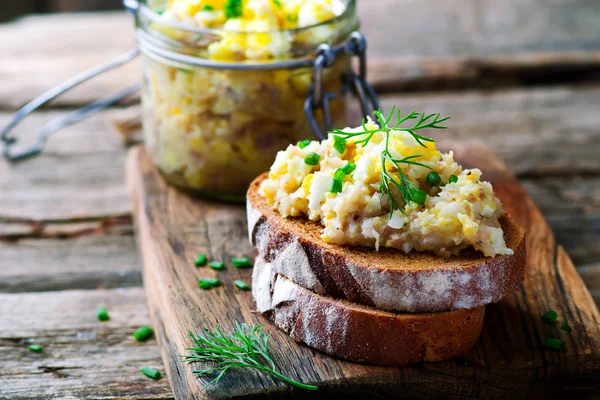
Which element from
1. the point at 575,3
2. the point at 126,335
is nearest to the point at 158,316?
the point at 126,335

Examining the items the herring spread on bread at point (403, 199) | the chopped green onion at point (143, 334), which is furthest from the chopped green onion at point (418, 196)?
the chopped green onion at point (143, 334)

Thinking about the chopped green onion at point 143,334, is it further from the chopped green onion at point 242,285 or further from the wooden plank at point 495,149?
the wooden plank at point 495,149

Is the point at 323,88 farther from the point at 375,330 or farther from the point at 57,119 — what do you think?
the point at 57,119

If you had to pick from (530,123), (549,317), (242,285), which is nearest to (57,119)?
(242,285)

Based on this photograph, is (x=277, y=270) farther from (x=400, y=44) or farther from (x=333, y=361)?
(x=400, y=44)

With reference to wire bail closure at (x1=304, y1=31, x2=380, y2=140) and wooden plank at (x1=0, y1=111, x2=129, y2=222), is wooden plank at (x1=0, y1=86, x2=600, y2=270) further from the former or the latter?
wire bail closure at (x1=304, y1=31, x2=380, y2=140)
